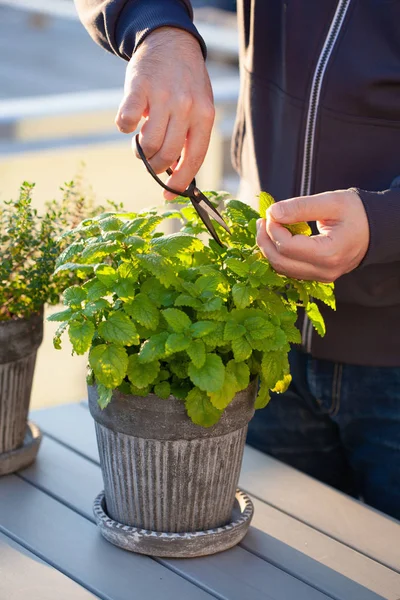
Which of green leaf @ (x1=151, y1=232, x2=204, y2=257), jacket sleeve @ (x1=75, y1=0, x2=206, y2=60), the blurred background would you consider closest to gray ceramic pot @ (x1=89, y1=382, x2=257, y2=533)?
green leaf @ (x1=151, y1=232, x2=204, y2=257)

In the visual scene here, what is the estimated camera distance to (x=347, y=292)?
5.04ft

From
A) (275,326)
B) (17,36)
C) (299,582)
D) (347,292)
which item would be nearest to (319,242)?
(275,326)

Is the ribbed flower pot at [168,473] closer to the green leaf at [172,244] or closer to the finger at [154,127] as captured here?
the green leaf at [172,244]

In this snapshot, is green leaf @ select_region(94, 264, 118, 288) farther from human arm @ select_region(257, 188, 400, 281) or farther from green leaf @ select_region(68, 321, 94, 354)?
human arm @ select_region(257, 188, 400, 281)

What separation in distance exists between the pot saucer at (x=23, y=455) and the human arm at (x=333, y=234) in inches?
25.3

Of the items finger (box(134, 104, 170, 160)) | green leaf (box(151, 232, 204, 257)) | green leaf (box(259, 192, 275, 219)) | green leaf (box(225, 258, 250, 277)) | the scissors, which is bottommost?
green leaf (box(225, 258, 250, 277))

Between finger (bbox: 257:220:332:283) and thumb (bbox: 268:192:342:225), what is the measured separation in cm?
3

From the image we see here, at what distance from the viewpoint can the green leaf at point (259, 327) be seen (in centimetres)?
115

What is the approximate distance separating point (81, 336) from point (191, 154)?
0.35 m

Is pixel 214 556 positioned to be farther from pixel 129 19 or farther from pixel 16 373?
pixel 129 19

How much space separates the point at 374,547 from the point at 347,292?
0.45m

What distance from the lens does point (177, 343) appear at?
43.9 inches

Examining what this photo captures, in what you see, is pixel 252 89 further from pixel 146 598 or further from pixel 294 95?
pixel 146 598

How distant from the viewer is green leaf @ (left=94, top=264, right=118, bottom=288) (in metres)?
1.17
